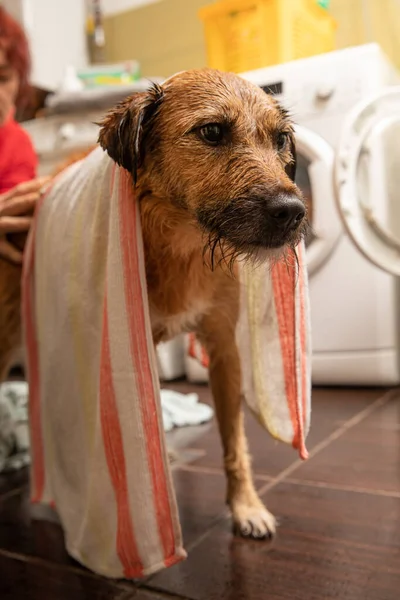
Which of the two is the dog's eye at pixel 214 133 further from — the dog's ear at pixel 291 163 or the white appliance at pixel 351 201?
the white appliance at pixel 351 201

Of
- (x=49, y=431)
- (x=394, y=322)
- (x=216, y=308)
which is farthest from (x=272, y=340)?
(x=394, y=322)

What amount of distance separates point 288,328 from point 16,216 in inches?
28.7

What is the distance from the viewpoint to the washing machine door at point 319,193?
1.99 metres

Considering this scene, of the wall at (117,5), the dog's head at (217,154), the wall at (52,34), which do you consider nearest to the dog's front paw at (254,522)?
the dog's head at (217,154)

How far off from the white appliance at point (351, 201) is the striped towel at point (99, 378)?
782 millimetres

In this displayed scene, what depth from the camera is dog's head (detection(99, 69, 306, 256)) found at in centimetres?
84

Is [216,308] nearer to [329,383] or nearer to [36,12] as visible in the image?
[329,383]

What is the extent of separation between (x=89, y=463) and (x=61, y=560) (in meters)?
0.21

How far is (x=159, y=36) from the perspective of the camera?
307cm

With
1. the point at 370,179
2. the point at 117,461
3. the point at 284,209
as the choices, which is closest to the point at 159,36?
the point at 370,179

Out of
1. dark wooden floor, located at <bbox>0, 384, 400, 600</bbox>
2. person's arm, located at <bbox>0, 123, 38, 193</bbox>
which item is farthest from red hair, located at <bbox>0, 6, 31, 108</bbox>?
dark wooden floor, located at <bbox>0, 384, 400, 600</bbox>

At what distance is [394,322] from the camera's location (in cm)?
220

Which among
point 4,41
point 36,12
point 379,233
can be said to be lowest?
point 379,233

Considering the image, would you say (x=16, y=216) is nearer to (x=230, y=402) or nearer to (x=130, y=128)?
(x=130, y=128)
